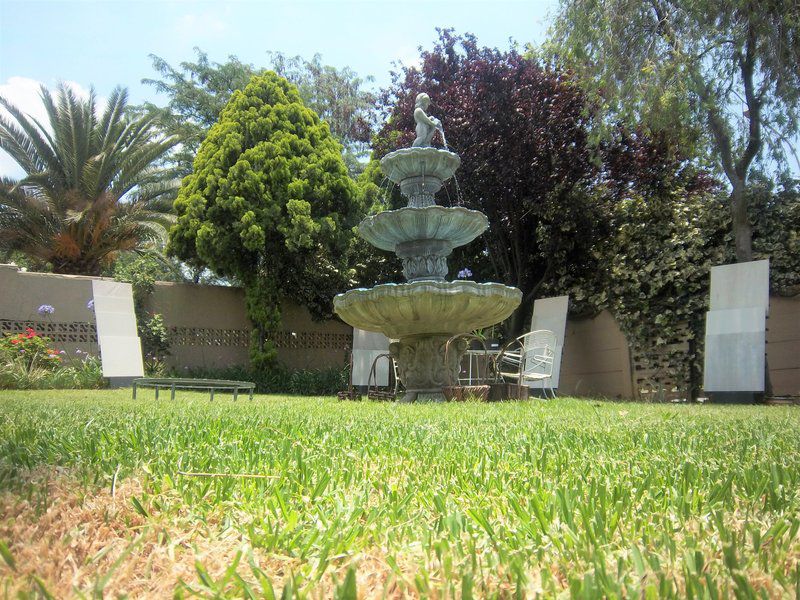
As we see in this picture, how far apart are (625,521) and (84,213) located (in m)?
14.6

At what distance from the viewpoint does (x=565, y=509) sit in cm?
135

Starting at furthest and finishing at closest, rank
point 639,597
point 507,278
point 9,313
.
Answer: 1. point 507,278
2. point 9,313
3. point 639,597

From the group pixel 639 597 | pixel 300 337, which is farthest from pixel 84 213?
pixel 639 597

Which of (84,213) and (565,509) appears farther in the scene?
(84,213)

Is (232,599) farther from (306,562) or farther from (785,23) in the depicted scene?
(785,23)

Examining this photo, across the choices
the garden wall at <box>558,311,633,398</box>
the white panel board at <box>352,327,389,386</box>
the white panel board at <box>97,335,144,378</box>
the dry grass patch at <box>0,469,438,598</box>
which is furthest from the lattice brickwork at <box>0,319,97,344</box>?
the dry grass patch at <box>0,469,438,598</box>

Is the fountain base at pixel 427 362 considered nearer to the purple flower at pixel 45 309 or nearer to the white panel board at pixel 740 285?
the white panel board at pixel 740 285

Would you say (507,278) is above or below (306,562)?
above

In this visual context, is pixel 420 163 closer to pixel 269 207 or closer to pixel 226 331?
pixel 269 207

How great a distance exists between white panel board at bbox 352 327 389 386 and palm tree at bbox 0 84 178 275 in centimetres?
725

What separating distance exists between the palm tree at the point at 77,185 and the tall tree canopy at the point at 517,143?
6.99 meters

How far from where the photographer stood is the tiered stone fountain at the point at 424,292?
607cm

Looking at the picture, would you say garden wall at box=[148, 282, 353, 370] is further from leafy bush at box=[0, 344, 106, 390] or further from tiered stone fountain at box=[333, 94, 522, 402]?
tiered stone fountain at box=[333, 94, 522, 402]

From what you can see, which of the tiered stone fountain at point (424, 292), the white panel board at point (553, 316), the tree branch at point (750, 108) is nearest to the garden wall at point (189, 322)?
the white panel board at point (553, 316)
